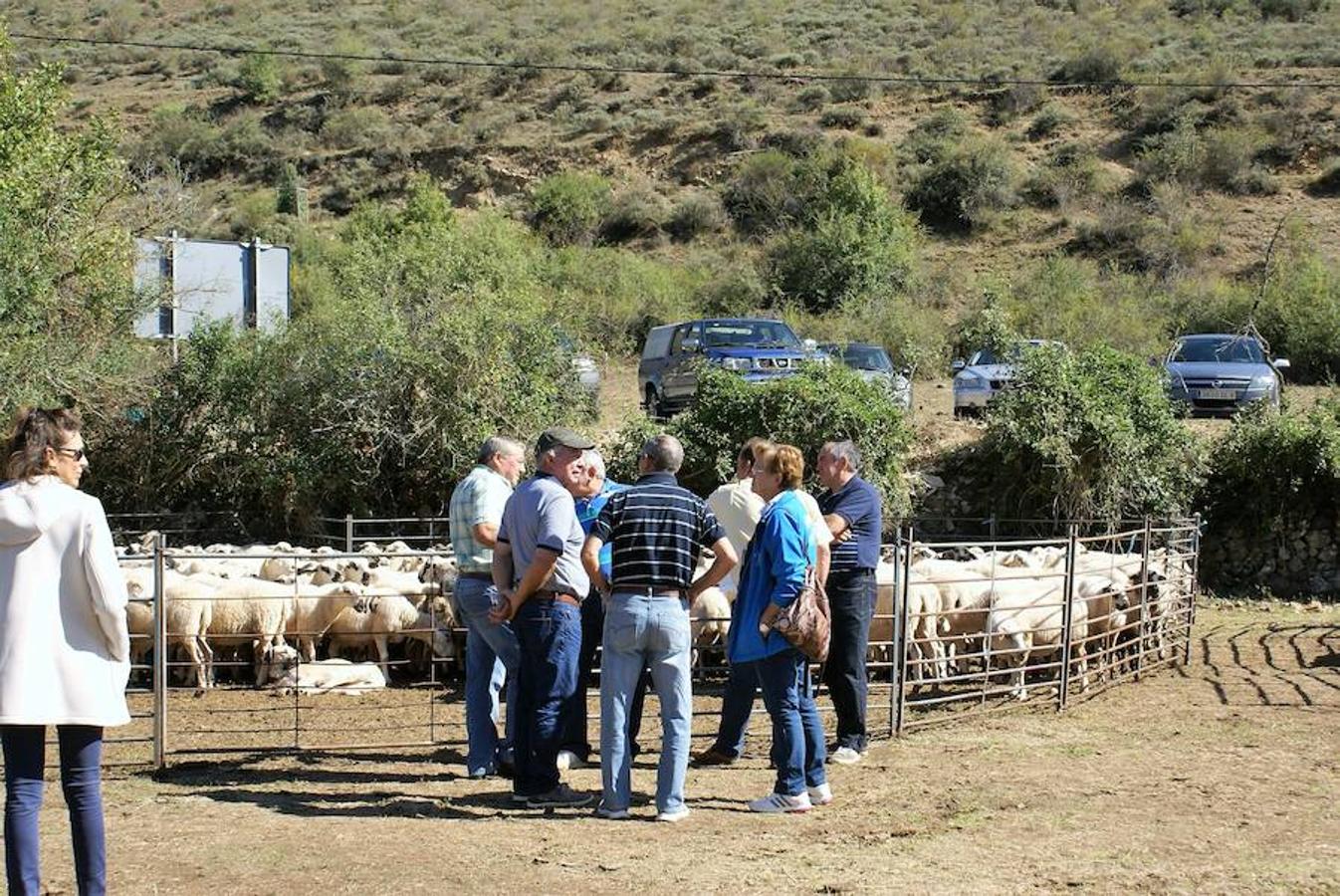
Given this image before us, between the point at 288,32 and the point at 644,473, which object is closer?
the point at 644,473

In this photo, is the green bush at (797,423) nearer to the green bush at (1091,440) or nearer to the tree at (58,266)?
the green bush at (1091,440)

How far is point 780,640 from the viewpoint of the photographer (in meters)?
6.96

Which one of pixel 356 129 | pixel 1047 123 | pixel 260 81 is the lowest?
pixel 1047 123

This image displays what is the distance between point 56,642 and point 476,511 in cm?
271

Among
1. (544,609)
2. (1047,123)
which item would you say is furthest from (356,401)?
(1047,123)

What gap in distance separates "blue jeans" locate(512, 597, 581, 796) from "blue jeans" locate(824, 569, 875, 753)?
1.71 m

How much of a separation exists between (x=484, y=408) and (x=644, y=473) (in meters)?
10.8

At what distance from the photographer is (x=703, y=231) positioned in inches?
1884

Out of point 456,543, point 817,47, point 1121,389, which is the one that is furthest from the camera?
point 817,47

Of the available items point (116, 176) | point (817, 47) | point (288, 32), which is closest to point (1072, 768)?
point (116, 176)

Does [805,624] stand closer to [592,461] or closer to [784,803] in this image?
[784,803]

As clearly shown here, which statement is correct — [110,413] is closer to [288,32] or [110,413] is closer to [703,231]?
[703,231]

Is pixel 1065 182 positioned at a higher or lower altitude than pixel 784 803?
higher

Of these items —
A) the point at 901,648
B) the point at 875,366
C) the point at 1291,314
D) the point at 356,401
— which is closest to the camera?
the point at 901,648
